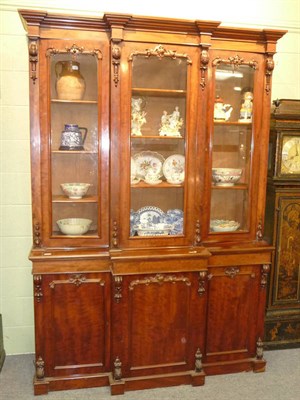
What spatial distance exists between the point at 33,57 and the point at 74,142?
537mm

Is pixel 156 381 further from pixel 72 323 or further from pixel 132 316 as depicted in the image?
pixel 72 323

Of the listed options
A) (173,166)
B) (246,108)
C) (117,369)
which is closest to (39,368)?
(117,369)

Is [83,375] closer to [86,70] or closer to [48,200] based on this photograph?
[48,200]

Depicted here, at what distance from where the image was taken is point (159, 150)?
8.30 feet

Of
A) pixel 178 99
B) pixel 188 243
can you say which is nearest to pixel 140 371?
pixel 188 243

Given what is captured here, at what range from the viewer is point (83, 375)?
2.47 metres

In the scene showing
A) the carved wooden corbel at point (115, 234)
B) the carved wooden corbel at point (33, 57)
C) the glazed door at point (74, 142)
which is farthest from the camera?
the carved wooden corbel at point (115, 234)

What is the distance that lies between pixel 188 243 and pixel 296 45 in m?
1.84

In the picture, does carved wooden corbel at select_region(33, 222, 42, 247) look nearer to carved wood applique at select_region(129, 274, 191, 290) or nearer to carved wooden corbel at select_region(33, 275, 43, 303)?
carved wooden corbel at select_region(33, 275, 43, 303)

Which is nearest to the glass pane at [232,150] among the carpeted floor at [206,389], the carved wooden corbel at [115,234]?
the carved wooden corbel at [115,234]

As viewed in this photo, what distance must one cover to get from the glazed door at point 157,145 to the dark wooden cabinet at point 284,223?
0.74 meters

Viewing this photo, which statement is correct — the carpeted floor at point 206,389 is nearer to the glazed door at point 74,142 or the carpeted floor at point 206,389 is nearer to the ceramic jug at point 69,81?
the glazed door at point 74,142

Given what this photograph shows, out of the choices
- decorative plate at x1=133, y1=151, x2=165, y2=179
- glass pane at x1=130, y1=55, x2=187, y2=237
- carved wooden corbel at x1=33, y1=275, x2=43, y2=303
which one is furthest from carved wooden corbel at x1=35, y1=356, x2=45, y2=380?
decorative plate at x1=133, y1=151, x2=165, y2=179

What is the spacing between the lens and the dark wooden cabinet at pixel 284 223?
2787mm
